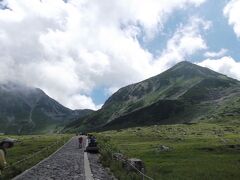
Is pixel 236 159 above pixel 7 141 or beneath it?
above

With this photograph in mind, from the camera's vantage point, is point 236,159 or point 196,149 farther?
point 196,149

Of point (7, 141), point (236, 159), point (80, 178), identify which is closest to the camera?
point (7, 141)

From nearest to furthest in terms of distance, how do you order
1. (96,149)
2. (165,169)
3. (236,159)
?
(165,169) → (236,159) → (96,149)

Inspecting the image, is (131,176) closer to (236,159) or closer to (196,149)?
(236,159)

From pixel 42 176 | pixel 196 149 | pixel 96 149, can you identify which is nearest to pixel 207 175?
pixel 42 176

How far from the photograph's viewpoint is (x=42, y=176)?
30.5 meters

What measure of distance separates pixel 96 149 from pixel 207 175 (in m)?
27.3

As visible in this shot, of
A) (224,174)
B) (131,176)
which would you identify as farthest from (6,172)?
(224,174)

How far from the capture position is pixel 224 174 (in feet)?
133

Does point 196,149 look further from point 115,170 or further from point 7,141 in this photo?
point 7,141

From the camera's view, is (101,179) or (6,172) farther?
Answer: (6,172)

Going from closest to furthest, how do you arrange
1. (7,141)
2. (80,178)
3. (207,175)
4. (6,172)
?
1. (7,141)
2. (80,178)
3. (6,172)
4. (207,175)

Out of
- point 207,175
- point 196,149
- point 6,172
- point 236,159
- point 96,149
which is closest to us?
point 6,172

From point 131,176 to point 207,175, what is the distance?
14.6 m
